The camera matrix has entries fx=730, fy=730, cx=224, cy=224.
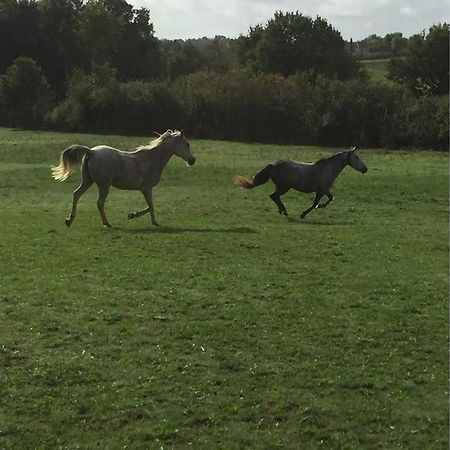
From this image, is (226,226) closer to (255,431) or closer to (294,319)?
(294,319)

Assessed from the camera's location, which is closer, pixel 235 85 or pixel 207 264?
pixel 207 264

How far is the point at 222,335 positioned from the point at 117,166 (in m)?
8.35

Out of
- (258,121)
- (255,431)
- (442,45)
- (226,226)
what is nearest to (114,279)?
(255,431)

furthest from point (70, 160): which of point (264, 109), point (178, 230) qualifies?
point (264, 109)

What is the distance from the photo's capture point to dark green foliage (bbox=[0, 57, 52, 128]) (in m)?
65.1

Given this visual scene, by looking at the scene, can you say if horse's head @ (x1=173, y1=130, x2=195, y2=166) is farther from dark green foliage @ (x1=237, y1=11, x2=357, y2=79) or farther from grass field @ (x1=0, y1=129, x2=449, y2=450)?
dark green foliage @ (x1=237, y1=11, x2=357, y2=79)

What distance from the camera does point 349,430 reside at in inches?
249

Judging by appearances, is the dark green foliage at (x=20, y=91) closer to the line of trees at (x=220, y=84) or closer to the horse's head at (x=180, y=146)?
the line of trees at (x=220, y=84)

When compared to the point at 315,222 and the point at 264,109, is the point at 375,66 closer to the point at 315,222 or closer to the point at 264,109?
the point at 264,109

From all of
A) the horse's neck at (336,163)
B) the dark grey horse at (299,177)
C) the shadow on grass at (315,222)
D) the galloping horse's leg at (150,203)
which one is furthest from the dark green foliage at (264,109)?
the galloping horse's leg at (150,203)

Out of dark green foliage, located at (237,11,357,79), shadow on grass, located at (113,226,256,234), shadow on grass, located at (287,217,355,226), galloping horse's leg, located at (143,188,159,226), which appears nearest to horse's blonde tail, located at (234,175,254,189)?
shadow on grass, located at (287,217,355,226)

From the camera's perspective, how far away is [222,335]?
8422 mm

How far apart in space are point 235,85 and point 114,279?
47444 millimetres

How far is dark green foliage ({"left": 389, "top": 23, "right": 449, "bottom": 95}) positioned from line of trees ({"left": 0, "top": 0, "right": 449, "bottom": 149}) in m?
0.11
